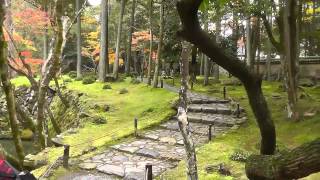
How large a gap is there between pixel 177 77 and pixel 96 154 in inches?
939

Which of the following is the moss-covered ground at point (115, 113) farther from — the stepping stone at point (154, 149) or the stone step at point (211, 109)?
the stone step at point (211, 109)

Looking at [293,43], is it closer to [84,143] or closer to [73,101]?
[84,143]

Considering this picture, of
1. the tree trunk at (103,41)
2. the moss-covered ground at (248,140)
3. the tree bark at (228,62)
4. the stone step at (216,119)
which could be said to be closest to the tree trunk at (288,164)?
the tree bark at (228,62)

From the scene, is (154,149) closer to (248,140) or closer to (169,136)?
(169,136)

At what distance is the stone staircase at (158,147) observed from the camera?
429 inches

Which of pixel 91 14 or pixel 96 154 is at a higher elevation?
pixel 91 14

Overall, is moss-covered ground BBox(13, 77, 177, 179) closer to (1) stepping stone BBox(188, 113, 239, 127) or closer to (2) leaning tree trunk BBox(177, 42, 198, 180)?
(1) stepping stone BBox(188, 113, 239, 127)

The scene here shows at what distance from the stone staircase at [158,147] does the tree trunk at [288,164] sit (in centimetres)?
777

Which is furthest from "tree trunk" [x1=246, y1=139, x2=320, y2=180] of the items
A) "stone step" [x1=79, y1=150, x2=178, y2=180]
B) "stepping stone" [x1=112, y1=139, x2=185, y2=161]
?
"stepping stone" [x1=112, y1=139, x2=185, y2=161]

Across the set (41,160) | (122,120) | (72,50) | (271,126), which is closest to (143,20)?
(72,50)

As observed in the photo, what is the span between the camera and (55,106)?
2562 cm

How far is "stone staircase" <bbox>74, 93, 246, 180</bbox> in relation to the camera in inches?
429

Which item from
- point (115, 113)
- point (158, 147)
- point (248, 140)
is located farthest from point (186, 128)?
point (115, 113)

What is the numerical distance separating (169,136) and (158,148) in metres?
1.41
